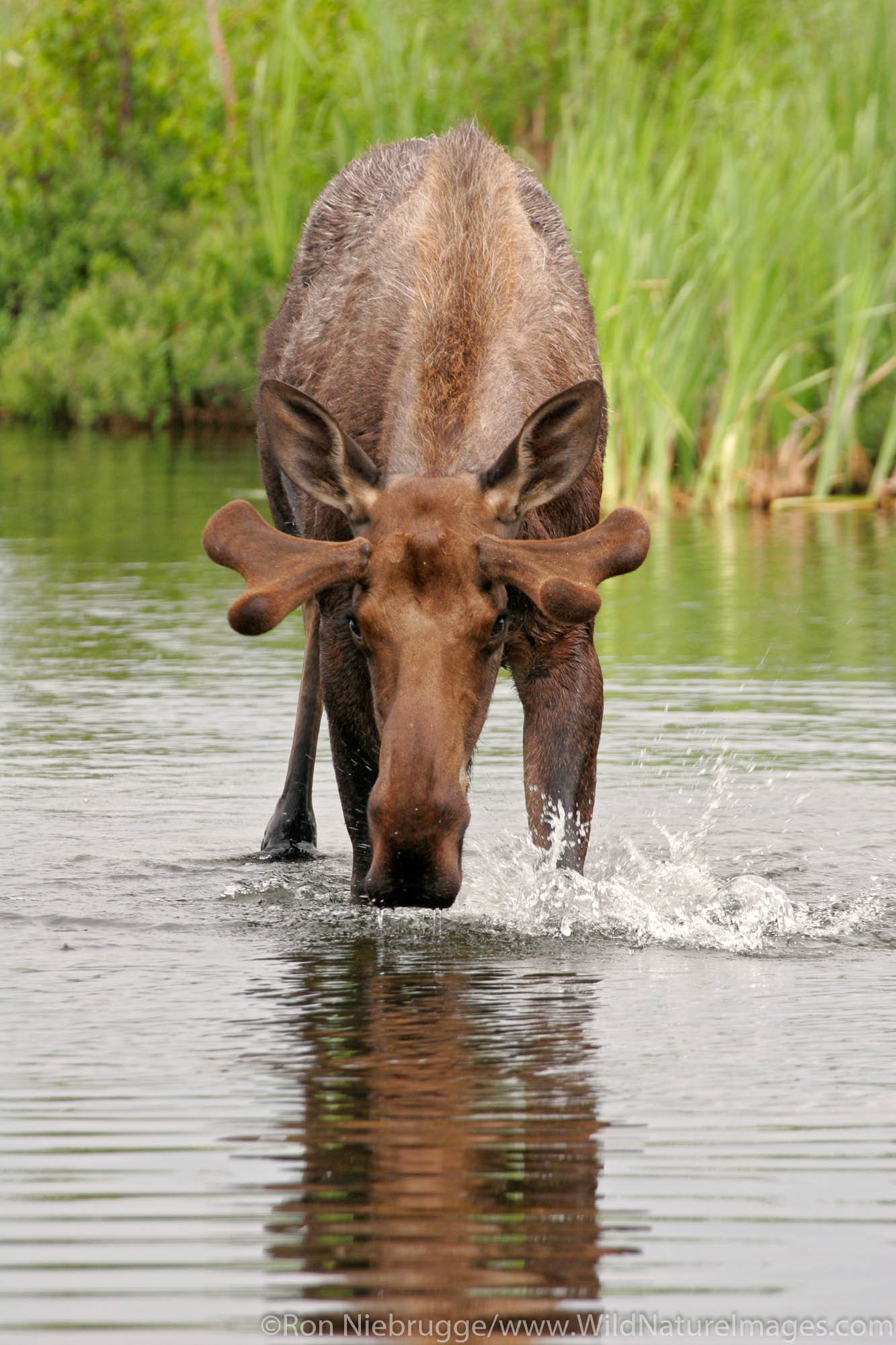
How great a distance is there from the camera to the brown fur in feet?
16.3

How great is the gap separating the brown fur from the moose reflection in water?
0.33m

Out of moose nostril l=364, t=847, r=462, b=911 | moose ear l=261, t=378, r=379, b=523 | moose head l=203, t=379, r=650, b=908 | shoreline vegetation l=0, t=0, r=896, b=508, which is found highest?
moose ear l=261, t=378, r=379, b=523

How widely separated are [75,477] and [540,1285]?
18.8m

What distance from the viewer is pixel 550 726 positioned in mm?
6422

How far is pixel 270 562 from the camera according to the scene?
5.36 meters

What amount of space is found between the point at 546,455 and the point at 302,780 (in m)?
2.29

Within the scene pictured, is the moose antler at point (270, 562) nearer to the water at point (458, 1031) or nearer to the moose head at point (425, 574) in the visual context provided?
the moose head at point (425, 574)

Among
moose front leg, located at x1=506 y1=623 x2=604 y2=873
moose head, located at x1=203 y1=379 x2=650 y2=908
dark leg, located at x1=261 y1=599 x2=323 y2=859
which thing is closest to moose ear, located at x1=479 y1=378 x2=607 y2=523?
moose head, located at x1=203 y1=379 x2=650 y2=908

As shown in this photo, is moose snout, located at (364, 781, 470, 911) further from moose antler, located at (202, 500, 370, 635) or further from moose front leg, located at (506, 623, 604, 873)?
moose front leg, located at (506, 623, 604, 873)

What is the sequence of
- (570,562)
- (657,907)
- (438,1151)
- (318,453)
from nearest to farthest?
(438,1151)
(570,562)
(318,453)
(657,907)

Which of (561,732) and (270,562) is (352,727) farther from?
(270,562)

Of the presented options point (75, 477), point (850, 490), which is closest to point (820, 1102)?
point (850, 490)

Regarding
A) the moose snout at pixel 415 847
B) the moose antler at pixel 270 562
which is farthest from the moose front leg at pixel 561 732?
the moose snout at pixel 415 847

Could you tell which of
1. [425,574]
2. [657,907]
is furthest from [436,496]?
[657,907]
